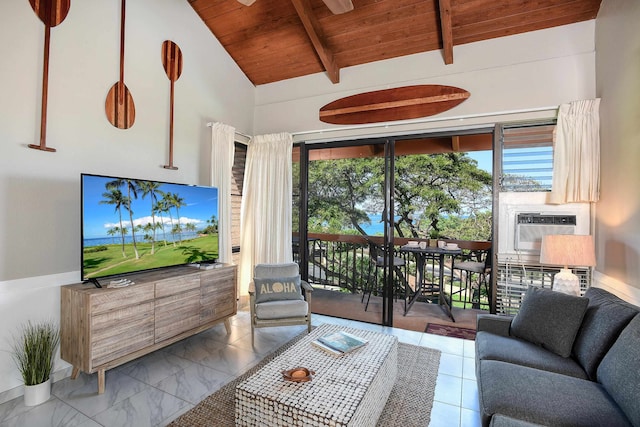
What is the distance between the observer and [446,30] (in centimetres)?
308

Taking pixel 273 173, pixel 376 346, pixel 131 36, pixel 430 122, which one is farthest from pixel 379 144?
pixel 131 36

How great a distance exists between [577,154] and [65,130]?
4.42 metres

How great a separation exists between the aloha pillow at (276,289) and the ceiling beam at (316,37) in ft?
8.47

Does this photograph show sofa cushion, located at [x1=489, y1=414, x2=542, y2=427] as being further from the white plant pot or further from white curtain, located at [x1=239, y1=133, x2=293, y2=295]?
white curtain, located at [x1=239, y1=133, x2=293, y2=295]

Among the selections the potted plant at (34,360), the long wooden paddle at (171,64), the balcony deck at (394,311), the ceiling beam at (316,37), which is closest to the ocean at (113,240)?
the potted plant at (34,360)

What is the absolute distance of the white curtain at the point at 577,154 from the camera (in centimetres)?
277

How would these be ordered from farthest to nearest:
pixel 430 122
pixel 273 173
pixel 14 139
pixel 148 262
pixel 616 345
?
pixel 273 173 → pixel 430 122 → pixel 148 262 → pixel 14 139 → pixel 616 345

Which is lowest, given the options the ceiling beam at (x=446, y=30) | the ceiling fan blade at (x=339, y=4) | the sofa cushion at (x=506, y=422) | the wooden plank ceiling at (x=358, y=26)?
the sofa cushion at (x=506, y=422)

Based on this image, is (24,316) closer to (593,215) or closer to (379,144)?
(379,144)

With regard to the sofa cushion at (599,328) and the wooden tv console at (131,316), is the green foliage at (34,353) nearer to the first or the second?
the wooden tv console at (131,316)

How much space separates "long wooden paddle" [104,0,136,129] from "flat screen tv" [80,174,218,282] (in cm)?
61

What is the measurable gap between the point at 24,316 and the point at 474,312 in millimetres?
4909

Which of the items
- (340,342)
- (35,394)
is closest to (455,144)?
(340,342)

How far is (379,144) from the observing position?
3.92m
